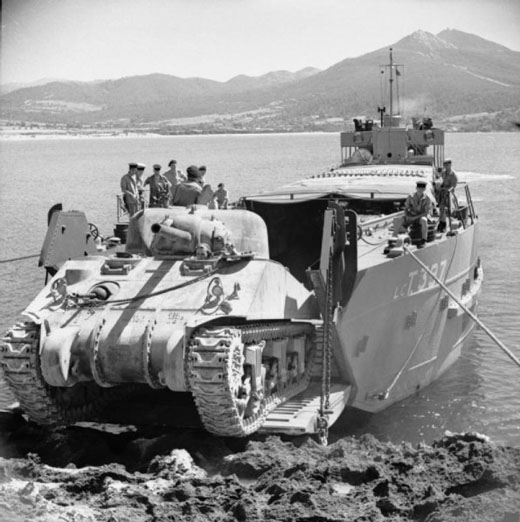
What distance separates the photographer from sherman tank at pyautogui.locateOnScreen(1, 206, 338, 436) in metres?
10.9

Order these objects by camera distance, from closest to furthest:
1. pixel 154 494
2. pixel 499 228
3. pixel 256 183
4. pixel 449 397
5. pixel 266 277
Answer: pixel 154 494
pixel 266 277
pixel 449 397
pixel 499 228
pixel 256 183

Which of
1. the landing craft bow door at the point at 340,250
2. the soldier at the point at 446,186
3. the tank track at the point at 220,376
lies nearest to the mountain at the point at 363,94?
the soldier at the point at 446,186

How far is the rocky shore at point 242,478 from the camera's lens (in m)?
9.30

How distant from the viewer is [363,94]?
12231 centimetres

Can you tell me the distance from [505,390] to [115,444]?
724cm

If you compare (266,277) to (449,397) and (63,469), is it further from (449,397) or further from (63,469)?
(449,397)

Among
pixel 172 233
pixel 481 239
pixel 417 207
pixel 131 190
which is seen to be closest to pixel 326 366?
pixel 172 233

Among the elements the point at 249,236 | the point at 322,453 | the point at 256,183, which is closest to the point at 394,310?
the point at 249,236

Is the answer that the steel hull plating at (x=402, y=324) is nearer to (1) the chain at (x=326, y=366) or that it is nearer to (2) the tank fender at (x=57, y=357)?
(1) the chain at (x=326, y=366)

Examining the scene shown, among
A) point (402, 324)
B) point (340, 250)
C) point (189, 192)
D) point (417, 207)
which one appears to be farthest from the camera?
point (417, 207)

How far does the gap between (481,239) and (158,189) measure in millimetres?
16364

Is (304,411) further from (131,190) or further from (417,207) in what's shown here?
(131,190)

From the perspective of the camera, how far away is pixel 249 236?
13.3 m

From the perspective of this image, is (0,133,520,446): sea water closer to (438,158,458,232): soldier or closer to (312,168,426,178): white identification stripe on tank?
(438,158,458,232): soldier
